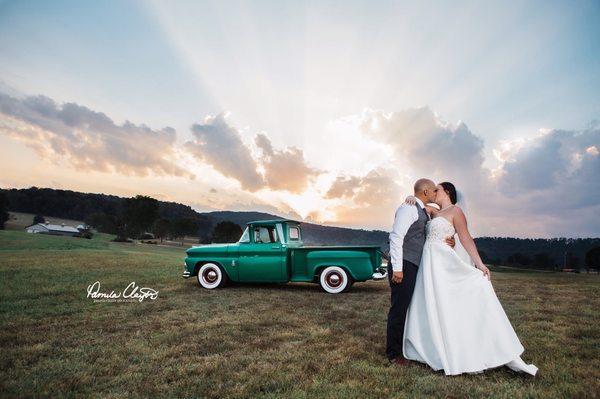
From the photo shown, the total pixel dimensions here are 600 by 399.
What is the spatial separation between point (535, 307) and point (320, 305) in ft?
16.8

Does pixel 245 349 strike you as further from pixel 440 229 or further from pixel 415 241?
pixel 440 229

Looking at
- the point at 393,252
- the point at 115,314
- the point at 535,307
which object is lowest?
the point at 115,314

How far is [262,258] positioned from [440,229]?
7097 millimetres

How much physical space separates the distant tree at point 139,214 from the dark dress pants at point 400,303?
85.1 metres

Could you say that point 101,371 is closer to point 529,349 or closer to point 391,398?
point 391,398

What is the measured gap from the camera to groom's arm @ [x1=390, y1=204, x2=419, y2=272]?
4.46 metres

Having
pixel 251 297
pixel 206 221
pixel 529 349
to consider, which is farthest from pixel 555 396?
pixel 206 221

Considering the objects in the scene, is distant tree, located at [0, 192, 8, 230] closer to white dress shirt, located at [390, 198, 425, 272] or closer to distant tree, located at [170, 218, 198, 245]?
distant tree, located at [170, 218, 198, 245]

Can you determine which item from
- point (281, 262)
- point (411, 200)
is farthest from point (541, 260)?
point (411, 200)

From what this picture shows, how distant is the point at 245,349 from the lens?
16.6 feet

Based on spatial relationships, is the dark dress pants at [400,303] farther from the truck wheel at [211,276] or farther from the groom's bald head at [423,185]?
the truck wheel at [211,276]

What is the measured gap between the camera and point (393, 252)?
4484mm

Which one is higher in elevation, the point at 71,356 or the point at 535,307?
the point at 535,307
